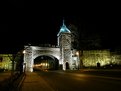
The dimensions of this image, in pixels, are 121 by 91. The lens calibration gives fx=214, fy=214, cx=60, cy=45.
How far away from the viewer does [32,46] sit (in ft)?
218

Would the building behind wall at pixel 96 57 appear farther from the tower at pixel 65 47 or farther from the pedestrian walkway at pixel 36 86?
the pedestrian walkway at pixel 36 86

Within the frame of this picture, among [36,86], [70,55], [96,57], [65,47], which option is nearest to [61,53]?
[65,47]

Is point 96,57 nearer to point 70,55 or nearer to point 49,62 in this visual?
point 70,55

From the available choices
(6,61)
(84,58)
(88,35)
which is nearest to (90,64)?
(84,58)

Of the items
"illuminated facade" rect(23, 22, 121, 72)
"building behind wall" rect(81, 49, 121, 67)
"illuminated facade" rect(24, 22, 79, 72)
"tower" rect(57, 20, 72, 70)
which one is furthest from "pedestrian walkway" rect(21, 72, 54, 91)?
"building behind wall" rect(81, 49, 121, 67)

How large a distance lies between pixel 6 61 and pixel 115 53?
112 feet

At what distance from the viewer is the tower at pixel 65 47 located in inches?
2729

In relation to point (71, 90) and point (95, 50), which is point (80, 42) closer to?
point (95, 50)

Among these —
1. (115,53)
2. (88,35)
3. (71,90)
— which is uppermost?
(88,35)

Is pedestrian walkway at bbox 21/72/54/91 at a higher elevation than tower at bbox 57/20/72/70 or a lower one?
lower

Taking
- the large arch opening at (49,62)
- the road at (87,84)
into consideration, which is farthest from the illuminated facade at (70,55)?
the road at (87,84)

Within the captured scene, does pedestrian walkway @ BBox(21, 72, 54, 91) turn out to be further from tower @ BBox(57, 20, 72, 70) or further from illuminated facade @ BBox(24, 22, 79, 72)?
tower @ BBox(57, 20, 72, 70)

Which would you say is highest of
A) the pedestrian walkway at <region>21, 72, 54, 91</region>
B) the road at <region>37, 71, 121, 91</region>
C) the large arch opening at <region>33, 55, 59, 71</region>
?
the large arch opening at <region>33, 55, 59, 71</region>

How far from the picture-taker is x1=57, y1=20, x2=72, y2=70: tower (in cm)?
6931
